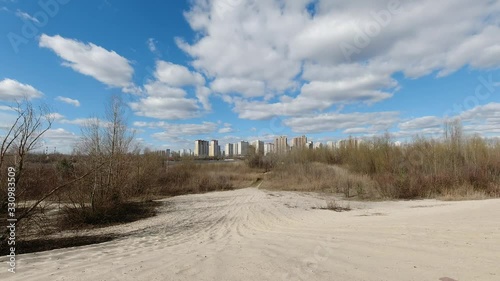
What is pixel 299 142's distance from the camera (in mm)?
44969

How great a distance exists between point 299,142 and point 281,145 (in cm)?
412

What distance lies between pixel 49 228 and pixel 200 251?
7426mm

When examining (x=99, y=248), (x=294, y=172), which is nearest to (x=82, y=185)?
(x=99, y=248)

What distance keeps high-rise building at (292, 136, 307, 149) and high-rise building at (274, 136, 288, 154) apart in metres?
1.45

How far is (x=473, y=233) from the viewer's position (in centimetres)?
564

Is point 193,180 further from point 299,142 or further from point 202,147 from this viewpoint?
point 202,147

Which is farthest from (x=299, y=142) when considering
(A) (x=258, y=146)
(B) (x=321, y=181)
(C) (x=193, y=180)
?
(C) (x=193, y=180)

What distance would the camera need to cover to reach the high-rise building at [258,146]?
4690 centimetres

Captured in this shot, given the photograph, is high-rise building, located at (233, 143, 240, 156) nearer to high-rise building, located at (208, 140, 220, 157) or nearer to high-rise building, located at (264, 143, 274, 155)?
high-rise building, located at (208, 140, 220, 157)

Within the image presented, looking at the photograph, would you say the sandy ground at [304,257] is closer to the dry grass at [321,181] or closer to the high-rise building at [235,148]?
the dry grass at [321,181]

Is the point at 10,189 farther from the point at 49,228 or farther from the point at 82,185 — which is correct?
the point at 82,185

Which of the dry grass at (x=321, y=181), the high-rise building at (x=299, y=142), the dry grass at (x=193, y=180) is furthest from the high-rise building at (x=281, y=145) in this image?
the dry grass at (x=193, y=180)

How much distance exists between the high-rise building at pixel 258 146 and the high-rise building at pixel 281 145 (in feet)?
7.46

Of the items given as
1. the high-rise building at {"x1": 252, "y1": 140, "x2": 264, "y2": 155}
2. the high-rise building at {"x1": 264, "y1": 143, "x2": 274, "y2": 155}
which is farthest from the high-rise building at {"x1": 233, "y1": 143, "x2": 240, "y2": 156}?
the high-rise building at {"x1": 264, "y1": 143, "x2": 274, "y2": 155}
